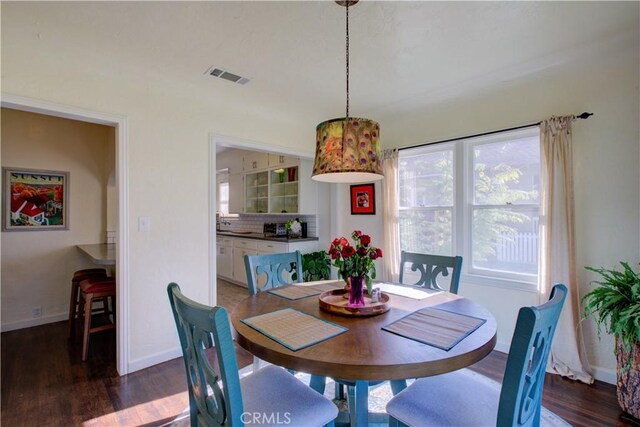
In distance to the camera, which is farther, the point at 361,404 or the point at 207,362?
the point at 361,404

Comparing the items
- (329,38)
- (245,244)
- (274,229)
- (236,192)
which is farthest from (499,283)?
(236,192)

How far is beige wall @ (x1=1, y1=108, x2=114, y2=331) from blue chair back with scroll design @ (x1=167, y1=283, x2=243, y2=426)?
11.3ft

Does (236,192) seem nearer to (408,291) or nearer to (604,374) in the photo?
(408,291)

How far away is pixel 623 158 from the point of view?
2.21 metres

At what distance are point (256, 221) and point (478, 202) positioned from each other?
4.13 metres

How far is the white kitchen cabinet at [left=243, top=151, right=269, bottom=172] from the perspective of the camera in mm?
5250

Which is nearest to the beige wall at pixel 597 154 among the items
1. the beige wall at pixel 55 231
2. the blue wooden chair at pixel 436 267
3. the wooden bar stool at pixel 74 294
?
the blue wooden chair at pixel 436 267

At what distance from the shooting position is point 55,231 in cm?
363

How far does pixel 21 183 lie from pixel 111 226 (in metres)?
0.98

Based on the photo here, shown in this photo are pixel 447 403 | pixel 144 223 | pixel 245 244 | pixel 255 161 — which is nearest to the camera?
pixel 447 403

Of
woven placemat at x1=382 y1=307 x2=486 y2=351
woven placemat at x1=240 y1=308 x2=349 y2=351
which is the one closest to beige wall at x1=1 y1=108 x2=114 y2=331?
woven placemat at x1=240 y1=308 x2=349 y2=351

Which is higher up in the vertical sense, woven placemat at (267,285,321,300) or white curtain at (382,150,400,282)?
white curtain at (382,150,400,282)

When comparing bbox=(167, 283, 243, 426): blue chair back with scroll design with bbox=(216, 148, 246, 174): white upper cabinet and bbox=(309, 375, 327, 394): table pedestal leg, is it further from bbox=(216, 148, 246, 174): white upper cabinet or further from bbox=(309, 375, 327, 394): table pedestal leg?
bbox=(216, 148, 246, 174): white upper cabinet

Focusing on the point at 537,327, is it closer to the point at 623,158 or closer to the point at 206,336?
the point at 206,336
